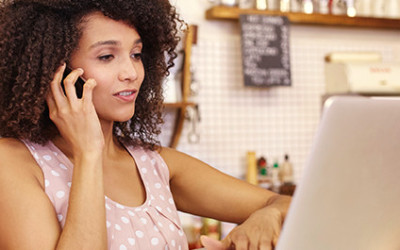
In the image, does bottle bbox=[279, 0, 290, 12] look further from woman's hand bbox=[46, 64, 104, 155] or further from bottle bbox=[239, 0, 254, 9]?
woman's hand bbox=[46, 64, 104, 155]

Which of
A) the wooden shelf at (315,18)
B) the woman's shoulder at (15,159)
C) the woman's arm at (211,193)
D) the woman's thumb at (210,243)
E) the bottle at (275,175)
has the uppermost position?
the wooden shelf at (315,18)

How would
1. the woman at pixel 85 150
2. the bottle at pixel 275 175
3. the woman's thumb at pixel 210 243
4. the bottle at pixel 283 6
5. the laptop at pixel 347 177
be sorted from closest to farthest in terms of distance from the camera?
1. the laptop at pixel 347 177
2. the woman's thumb at pixel 210 243
3. the woman at pixel 85 150
4. the bottle at pixel 275 175
5. the bottle at pixel 283 6

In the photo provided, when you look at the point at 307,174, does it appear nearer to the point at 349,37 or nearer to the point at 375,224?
the point at 375,224

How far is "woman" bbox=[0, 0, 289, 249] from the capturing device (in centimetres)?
104

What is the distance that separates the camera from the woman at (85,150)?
104cm

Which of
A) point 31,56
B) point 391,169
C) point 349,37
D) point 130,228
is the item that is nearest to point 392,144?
point 391,169

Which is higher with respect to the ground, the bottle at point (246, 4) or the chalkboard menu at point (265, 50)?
the bottle at point (246, 4)

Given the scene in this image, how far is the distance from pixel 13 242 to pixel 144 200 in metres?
0.41

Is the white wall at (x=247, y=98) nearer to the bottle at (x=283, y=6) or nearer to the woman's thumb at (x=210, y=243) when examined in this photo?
the bottle at (x=283, y=6)

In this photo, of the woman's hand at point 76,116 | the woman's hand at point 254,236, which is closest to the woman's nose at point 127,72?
the woman's hand at point 76,116

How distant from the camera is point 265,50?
128 inches

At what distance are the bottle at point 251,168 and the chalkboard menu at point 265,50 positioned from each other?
1.50 ft

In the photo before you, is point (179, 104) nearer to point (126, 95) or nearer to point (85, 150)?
point (126, 95)

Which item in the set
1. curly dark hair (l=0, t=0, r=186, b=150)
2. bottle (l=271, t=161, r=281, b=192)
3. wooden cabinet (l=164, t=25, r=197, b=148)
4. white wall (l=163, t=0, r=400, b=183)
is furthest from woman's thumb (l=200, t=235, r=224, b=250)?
bottle (l=271, t=161, r=281, b=192)
